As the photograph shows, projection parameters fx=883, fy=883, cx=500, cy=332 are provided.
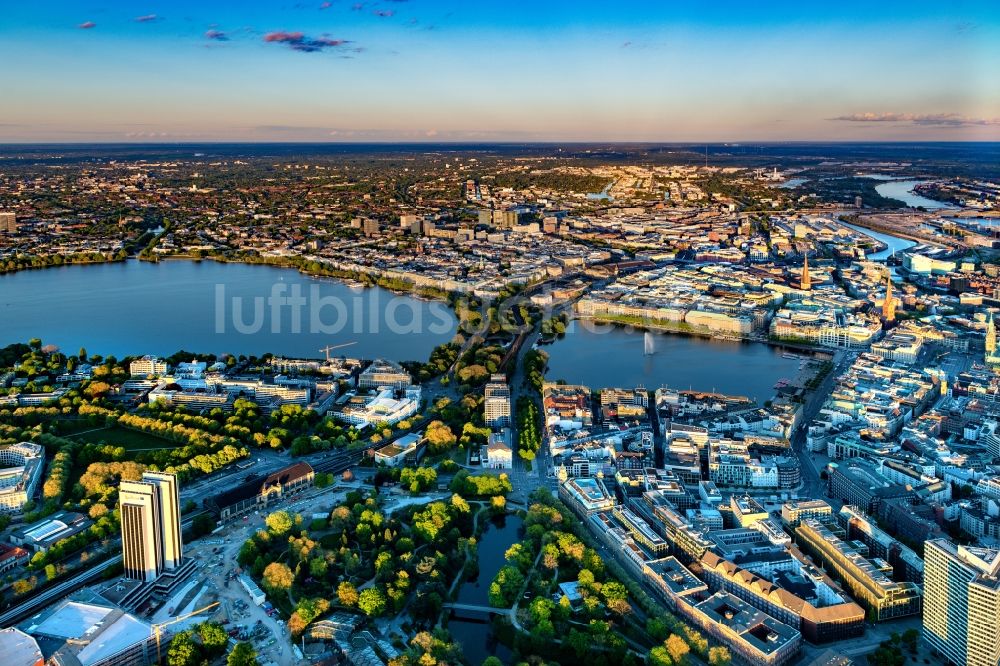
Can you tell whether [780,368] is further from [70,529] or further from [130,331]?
[130,331]

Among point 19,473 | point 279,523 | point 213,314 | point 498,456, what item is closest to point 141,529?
point 279,523

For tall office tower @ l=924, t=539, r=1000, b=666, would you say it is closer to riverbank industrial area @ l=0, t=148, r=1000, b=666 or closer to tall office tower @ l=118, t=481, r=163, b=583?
Answer: riverbank industrial area @ l=0, t=148, r=1000, b=666

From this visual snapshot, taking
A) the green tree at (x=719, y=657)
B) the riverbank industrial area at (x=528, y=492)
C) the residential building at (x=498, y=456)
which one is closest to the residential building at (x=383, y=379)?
the riverbank industrial area at (x=528, y=492)

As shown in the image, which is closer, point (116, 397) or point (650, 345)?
point (116, 397)

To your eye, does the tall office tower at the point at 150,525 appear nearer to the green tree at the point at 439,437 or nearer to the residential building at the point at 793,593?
the green tree at the point at 439,437

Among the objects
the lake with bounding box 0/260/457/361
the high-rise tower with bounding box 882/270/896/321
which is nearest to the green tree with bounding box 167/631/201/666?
the lake with bounding box 0/260/457/361

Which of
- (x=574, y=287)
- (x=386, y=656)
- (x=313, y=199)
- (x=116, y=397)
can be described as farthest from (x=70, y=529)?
(x=313, y=199)
